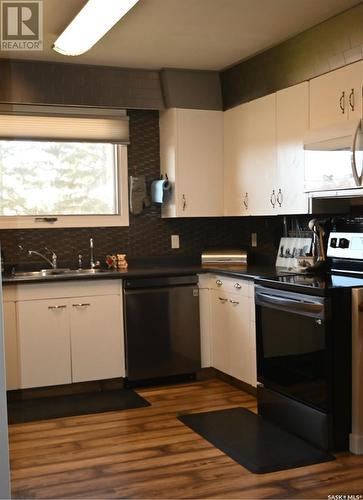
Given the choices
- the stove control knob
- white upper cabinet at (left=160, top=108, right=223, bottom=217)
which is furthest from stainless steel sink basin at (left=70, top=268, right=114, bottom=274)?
the stove control knob

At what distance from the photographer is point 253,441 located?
11.6ft

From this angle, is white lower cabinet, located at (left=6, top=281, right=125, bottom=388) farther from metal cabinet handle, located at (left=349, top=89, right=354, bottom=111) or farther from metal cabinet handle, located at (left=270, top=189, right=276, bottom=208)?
metal cabinet handle, located at (left=349, top=89, right=354, bottom=111)

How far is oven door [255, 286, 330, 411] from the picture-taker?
3354mm

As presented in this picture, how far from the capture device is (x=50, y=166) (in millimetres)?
5094

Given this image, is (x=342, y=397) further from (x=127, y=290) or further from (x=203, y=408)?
(x=127, y=290)

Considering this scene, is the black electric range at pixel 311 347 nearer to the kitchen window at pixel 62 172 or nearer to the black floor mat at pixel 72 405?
the black floor mat at pixel 72 405

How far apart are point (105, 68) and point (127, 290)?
5.73ft

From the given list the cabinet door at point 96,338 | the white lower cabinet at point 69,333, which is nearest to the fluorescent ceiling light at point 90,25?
the white lower cabinet at point 69,333

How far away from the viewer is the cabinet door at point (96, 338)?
15.0 ft

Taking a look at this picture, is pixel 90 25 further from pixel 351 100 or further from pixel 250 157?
pixel 250 157

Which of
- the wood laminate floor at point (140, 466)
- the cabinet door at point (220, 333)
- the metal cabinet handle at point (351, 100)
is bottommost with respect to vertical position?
the wood laminate floor at point (140, 466)

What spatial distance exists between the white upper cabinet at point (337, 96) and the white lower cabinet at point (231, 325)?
3.94ft

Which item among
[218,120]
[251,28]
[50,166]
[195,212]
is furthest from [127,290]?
[251,28]

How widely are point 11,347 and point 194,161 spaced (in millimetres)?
2043
